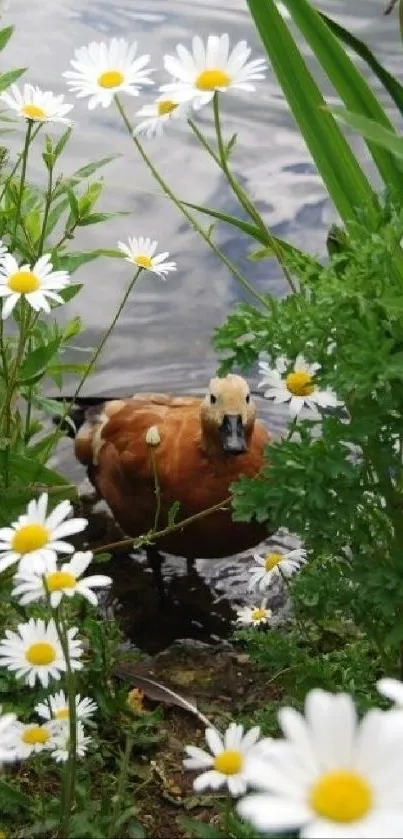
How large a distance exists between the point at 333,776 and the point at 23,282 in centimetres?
72

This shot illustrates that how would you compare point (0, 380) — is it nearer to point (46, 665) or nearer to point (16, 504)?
point (16, 504)

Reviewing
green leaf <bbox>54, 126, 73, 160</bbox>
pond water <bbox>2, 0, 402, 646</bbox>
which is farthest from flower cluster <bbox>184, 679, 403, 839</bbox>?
pond water <bbox>2, 0, 402, 646</bbox>

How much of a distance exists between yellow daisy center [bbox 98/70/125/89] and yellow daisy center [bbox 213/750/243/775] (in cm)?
69

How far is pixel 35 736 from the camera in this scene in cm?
93

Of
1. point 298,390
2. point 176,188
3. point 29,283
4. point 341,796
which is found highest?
point 176,188

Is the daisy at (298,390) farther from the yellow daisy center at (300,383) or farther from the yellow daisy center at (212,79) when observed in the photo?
the yellow daisy center at (212,79)

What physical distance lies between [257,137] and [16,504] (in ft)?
7.73

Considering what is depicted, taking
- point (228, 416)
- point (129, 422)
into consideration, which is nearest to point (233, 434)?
point (228, 416)

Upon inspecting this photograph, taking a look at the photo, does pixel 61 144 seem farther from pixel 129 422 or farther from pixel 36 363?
pixel 129 422

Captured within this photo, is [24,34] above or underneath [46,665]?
above

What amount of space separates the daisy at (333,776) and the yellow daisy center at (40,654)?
445 millimetres

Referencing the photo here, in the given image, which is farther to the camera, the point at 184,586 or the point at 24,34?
the point at 24,34

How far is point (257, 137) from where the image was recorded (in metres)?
3.29

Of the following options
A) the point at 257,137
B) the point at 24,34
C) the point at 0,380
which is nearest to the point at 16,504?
the point at 0,380
